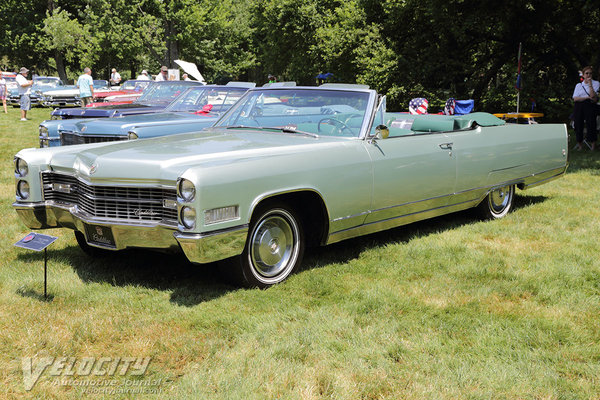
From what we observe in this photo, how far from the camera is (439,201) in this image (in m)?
5.82

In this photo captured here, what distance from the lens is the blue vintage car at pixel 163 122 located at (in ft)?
27.2

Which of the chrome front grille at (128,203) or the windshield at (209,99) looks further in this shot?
the windshield at (209,99)

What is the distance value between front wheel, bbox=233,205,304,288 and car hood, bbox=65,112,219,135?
4.28m

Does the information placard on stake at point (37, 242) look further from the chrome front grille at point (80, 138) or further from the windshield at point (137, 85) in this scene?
the windshield at point (137, 85)

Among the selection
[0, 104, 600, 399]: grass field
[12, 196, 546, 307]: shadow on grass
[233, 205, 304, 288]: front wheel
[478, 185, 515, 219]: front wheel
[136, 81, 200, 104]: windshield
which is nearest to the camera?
[0, 104, 600, 399]: grass field

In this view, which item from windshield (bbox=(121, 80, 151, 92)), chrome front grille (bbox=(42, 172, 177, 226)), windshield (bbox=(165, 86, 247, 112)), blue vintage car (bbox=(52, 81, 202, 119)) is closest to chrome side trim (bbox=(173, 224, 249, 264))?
chrome front grille (bbox=(42, 172, 177, 226))

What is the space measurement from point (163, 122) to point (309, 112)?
3.61 m

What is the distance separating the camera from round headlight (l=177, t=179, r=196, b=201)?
3.89 meters

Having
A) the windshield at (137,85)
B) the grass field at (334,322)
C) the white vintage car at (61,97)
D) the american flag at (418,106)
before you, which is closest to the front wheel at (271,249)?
the grass field at (334,322)

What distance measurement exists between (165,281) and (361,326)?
1676 mm

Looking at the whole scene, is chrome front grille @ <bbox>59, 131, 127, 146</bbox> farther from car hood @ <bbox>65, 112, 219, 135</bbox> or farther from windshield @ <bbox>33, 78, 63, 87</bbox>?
windshield @ <bbox>33, 78, 63, 87</bbox>

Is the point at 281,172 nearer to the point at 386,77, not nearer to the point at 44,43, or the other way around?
the point at 386,77

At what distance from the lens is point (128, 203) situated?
4.25 meters

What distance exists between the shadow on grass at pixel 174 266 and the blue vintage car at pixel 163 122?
2924 mm
